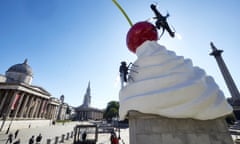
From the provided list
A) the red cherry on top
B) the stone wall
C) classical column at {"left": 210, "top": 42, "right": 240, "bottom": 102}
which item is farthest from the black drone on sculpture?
the stone wall

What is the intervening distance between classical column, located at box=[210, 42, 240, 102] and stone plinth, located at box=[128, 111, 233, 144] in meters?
38.1

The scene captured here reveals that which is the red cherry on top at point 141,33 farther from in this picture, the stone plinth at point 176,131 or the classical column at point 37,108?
the classical column at point 37,108

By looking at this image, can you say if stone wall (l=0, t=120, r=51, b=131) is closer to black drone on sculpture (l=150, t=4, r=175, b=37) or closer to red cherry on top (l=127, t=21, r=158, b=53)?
red cherry on top (l=127, t=21, r=158, b=53)

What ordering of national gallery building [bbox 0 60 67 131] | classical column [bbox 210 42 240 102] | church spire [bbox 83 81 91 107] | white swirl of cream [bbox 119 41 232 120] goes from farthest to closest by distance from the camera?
church spire [bbox 83 81 91 107], national gallery building [bbox 0 60 67 131], classical column [bbox 210 42 240 102], white swirl of cream [bbox 119 41 232 120]

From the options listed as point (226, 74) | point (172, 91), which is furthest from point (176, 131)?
point (226, 74)

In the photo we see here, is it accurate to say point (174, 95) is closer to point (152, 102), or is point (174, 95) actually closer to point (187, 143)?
point (152, 102)

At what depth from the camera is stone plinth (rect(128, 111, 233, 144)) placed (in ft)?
Answer: 8.12

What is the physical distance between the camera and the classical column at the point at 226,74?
3037 centimetres

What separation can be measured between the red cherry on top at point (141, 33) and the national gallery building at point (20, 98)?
40.3 meters

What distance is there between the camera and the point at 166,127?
8.67 feet

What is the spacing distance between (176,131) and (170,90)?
866 millimetres

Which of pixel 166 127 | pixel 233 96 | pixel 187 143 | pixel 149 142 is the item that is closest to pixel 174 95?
pixel 166 127

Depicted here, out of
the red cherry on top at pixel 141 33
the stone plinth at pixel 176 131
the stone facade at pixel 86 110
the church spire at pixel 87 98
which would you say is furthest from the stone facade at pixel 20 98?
the church spire at pixel 87 98

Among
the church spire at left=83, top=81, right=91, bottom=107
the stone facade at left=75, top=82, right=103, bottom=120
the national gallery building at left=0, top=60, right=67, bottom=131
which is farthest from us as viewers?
the church spire at left=83, top=81, right=91, bottom=107
